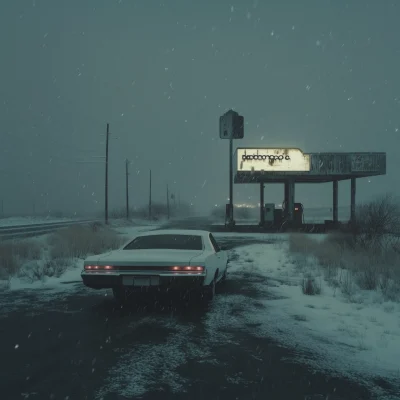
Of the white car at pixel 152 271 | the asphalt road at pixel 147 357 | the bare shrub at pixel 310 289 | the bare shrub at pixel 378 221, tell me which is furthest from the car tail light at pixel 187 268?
the bare shrub at pixel 378 221

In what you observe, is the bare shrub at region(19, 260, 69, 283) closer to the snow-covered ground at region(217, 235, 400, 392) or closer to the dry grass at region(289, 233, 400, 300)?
the snow-covered ground at region(217, 235, 400, 392)

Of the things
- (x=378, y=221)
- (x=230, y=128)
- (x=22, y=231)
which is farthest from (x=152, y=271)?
(x=230, y=128)

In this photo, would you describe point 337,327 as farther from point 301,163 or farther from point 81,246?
point 301,163

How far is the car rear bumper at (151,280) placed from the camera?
649cm

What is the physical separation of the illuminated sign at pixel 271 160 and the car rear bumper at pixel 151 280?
25783mm

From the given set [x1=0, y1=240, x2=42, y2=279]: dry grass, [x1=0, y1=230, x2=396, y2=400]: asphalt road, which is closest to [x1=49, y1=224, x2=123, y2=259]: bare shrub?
[x1=0, y1=240, x2=42, y2=279]: dry grass

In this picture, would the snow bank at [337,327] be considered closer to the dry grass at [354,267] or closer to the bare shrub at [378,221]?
the dry grass at [354,267]

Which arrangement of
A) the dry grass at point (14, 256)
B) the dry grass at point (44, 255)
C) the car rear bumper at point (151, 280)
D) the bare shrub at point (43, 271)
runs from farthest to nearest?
the dry grass at point (14, 256) < the dry grass at point (44, 255) < the bare shrub at point (43, 271) < the car rear bumper at point (151, 280)

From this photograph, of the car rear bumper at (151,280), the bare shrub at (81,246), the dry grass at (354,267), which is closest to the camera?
the car rear bumper at (151,280)

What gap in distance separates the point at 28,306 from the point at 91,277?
135 centimetres

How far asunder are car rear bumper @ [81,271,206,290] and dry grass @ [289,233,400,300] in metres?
2.91

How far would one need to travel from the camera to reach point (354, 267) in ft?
36.4

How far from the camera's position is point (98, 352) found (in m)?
4.68

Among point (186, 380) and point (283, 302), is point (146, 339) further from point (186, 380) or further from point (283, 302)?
point (283, 302)
